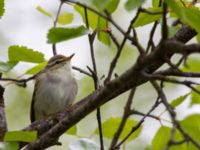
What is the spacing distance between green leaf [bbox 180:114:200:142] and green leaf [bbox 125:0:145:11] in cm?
67

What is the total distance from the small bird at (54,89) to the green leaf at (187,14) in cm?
374

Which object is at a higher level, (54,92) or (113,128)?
(113,128)

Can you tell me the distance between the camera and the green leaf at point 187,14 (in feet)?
5.12

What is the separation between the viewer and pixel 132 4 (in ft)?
5.16

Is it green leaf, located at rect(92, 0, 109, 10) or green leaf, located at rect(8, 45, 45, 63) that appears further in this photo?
green leaf, located at rect(8, 45, 45, 63)

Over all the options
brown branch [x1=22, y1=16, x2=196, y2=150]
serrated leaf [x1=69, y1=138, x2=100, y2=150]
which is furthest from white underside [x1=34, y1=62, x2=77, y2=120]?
serrated leaf [x1=69, y1=138, x2=100, y2=150]

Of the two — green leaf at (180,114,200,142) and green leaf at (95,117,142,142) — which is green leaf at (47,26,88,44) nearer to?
green leaf at (180,114,200,142)

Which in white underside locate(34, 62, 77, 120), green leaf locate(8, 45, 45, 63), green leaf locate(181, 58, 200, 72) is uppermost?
green leaf locate(8, 45, 45, 63)

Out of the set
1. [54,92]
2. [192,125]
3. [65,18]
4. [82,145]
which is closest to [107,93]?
[82,145]

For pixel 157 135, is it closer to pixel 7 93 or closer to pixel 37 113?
pixel 37 113

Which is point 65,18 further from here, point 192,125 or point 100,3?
point 100,3

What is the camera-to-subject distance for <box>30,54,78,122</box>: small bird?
5477 mm

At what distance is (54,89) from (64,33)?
3676mm

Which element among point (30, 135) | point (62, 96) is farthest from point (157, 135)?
point (62, 96)
